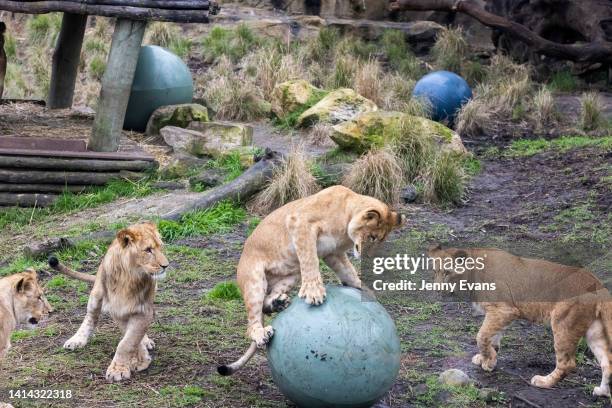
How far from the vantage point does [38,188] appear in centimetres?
1152

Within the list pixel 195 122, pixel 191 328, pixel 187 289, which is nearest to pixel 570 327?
pixel 191 328

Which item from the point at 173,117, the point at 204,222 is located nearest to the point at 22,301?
the point at 204,222

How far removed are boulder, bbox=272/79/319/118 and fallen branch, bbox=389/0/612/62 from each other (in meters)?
4.45

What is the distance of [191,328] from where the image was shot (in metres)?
7.59

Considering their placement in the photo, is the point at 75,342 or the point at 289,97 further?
the point at 289,97

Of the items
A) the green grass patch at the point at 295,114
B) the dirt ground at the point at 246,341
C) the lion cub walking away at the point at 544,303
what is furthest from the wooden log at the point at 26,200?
the lion cub walking away at the point at 544,303

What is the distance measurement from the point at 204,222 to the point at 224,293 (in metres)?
2.15

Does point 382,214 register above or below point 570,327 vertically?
above

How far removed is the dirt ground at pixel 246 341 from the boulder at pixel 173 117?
2994 millimetres

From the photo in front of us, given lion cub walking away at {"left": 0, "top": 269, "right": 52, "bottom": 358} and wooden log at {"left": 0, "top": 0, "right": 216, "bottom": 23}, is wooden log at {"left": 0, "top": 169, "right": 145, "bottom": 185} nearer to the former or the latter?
wooden log at {"left": 0, "top": 0, "right": 216, "bottom": 23}

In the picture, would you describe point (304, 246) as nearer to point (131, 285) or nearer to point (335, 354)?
point (335, 354)

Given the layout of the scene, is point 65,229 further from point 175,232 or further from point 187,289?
point 187,289

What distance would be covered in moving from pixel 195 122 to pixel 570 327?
856 centimetres

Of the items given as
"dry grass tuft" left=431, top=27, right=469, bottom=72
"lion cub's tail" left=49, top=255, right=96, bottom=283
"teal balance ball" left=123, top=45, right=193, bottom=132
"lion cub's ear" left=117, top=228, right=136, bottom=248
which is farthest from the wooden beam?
"dry grass tuft" left=431, top=27, right=469, bottom=72
